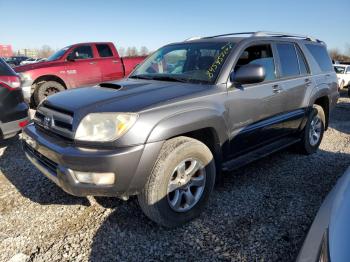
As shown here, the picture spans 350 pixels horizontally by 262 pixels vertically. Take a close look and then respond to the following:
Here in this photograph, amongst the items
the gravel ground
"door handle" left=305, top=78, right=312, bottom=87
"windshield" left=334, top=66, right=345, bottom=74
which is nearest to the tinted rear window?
the gravel ground

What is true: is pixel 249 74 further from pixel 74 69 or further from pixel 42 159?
pixel 74 69

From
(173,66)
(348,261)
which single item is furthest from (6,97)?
(348,261)

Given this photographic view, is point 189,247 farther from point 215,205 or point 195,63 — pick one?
point 195,63

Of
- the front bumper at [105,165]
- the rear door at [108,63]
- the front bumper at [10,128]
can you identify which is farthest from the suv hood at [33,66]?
the front bumper at [105,165]

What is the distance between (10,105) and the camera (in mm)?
4562

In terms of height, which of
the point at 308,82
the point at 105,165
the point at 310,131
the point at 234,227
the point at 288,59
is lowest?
the point at 234,227

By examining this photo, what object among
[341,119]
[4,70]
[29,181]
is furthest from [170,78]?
[341,119]

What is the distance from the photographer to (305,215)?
10.6 feet

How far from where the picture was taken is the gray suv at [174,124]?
2.56 m

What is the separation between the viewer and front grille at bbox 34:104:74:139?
2.73 metres

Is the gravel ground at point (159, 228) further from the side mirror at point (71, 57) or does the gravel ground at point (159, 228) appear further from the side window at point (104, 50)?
the side window at point (104, 50)

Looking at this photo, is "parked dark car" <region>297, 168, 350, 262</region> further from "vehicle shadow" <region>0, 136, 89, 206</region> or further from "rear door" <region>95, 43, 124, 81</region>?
"rear door" <region>95, 43, 124, 81</region>

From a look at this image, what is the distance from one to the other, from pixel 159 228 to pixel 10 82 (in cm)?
320

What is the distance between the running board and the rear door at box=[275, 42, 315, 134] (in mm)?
173
